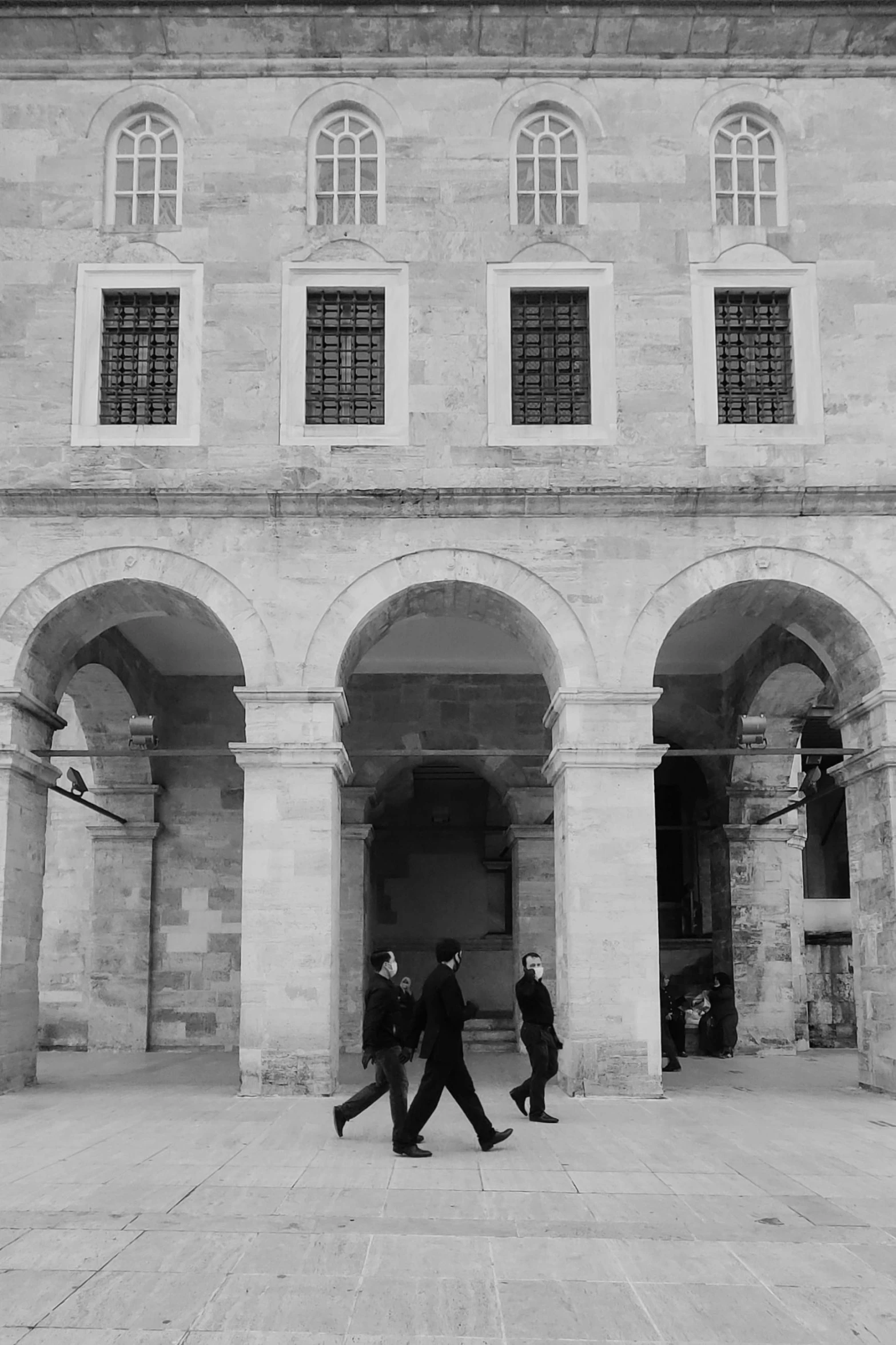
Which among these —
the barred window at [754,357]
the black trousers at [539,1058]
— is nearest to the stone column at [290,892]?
the black trousers at [539,1058]

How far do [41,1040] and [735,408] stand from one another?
13.4 meters

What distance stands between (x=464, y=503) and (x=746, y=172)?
17.2ft

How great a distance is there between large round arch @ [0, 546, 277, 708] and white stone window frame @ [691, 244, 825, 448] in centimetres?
538

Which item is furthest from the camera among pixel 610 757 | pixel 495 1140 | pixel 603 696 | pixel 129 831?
pixel 129 831

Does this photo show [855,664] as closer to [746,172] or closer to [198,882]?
[746,172]

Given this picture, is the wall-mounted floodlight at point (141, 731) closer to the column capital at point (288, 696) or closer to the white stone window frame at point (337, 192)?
the column capital at point (288, 696)

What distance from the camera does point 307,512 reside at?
1405 cm

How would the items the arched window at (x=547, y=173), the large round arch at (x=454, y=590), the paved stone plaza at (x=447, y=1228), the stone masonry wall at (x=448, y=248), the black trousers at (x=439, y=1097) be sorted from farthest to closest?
the arched window at (x=547, y=173)
the stone masonry wall at (x=448, y=248)
the large round arch at (x=454, y=590)
the black trousers at (x=439, y=1097)
the paved stone plaza at (x=447, y=1228)

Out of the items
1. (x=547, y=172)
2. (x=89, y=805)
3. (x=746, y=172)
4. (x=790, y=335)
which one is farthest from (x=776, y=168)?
(x=89, y=805)

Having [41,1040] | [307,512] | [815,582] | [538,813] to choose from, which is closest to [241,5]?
[307,512]

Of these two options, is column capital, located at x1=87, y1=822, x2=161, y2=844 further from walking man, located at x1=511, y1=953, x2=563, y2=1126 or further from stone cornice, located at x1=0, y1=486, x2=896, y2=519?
walking man, located at x1=511, y1=953, x2=563, y2=1126

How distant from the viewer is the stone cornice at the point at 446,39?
1453 centimetres

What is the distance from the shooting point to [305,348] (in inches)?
576

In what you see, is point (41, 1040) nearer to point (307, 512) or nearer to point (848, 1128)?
point (307, 512)
